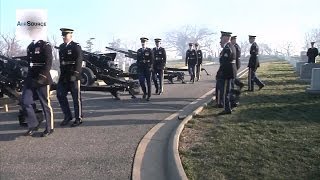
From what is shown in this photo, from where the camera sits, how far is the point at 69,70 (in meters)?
7.97

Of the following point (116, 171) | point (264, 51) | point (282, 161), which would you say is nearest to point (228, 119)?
point (282, 161)

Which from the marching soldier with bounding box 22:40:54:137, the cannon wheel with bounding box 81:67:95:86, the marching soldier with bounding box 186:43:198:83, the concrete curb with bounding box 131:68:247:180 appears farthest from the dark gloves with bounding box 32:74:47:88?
the marching soldier with bounding box 186:43:198:83

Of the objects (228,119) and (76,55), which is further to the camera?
(228,119)

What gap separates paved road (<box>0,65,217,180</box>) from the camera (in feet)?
17.2

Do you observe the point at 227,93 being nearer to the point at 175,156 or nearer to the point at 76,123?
the point at 76,123

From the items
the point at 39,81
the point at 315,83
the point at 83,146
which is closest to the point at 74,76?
the point at 39,81

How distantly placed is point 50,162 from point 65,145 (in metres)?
0.92

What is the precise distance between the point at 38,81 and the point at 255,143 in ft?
11.7

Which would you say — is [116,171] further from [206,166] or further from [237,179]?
[237,179]

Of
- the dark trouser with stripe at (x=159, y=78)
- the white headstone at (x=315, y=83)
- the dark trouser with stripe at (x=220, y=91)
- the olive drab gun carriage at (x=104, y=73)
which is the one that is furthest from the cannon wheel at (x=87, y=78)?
the white headstone at (x=315, y=83)

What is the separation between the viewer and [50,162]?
18.4 feet

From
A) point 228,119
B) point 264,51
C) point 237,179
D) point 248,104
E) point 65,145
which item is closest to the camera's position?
point 237,179

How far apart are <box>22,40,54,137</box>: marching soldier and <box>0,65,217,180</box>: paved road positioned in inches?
10.9

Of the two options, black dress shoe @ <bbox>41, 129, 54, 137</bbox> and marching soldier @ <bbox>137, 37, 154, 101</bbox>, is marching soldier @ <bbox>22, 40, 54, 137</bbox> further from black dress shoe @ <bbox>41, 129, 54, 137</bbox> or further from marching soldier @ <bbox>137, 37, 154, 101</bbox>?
marching soldier @ <bbox>137, 37, 154, 101</bbox>
